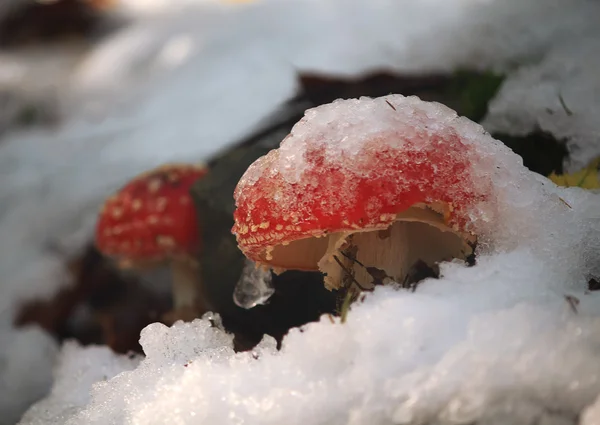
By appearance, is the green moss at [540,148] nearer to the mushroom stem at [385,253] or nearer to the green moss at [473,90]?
the green moss at [473,90]

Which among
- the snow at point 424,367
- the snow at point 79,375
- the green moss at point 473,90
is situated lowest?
the snow at point 79,375

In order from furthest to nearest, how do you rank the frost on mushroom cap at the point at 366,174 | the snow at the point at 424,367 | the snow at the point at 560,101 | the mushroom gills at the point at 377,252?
1. the snow at the point at 560,101
2. the mushroom gills at the point at 377,252
3. the frost on mushroom cap at the point at 366,174
4. the snow at the point at 424,367

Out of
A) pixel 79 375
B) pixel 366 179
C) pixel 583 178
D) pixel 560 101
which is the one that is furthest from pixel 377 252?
pixel 79 375

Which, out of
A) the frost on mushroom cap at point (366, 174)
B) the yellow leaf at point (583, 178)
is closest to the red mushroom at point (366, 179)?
the frost on mushroom cap at point (366, 174)

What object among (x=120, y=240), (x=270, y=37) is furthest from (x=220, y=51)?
(x=120, y=240)

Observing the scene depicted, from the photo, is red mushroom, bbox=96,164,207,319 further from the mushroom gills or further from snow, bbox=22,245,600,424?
snow, bbox=22,245,600,424

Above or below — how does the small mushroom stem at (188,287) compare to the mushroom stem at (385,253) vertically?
below

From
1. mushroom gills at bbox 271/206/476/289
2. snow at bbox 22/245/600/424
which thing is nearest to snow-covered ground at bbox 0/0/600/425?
snow at bbox 22/245/600/424

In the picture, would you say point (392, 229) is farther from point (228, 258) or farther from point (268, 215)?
point (228, 258)
